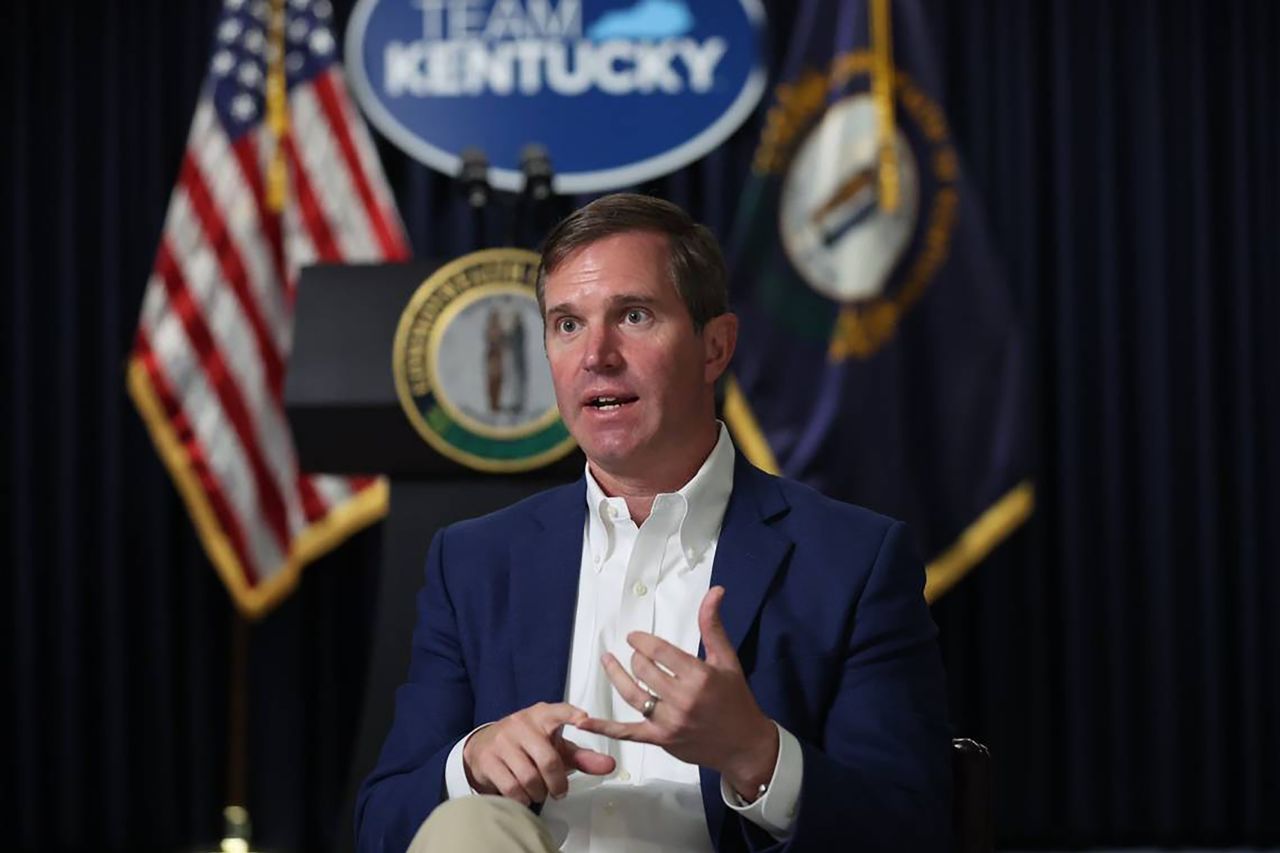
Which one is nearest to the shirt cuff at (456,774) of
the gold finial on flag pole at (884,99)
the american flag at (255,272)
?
the american flag at (255,272)

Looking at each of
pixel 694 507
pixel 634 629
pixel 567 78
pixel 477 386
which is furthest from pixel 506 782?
pixel 567 78

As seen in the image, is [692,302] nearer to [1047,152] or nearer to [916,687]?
[916,687]

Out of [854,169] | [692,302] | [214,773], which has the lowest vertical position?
[214,773]

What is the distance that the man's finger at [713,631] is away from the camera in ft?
4.64

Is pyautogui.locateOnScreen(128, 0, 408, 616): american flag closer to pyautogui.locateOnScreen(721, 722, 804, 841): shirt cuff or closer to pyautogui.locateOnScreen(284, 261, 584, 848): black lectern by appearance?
pyautogui.locateOnScreen(284, 261, 584, 848): black lectern

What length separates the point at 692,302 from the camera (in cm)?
168

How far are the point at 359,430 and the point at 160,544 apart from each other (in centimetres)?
181

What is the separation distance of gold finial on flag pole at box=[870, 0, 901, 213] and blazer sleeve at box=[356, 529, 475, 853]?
110 inches

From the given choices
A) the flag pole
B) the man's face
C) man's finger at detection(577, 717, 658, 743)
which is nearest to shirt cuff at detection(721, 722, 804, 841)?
man's finger at detection(577, 717, 658, 743)

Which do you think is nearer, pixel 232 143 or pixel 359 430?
pixel 359 430

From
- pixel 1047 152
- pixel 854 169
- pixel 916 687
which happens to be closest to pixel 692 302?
pixel 916 687

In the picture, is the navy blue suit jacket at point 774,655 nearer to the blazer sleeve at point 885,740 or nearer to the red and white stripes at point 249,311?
the blazer sleeve at point 885,740

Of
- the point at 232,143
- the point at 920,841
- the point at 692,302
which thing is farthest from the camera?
the point at 232,143

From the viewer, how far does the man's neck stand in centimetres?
172
